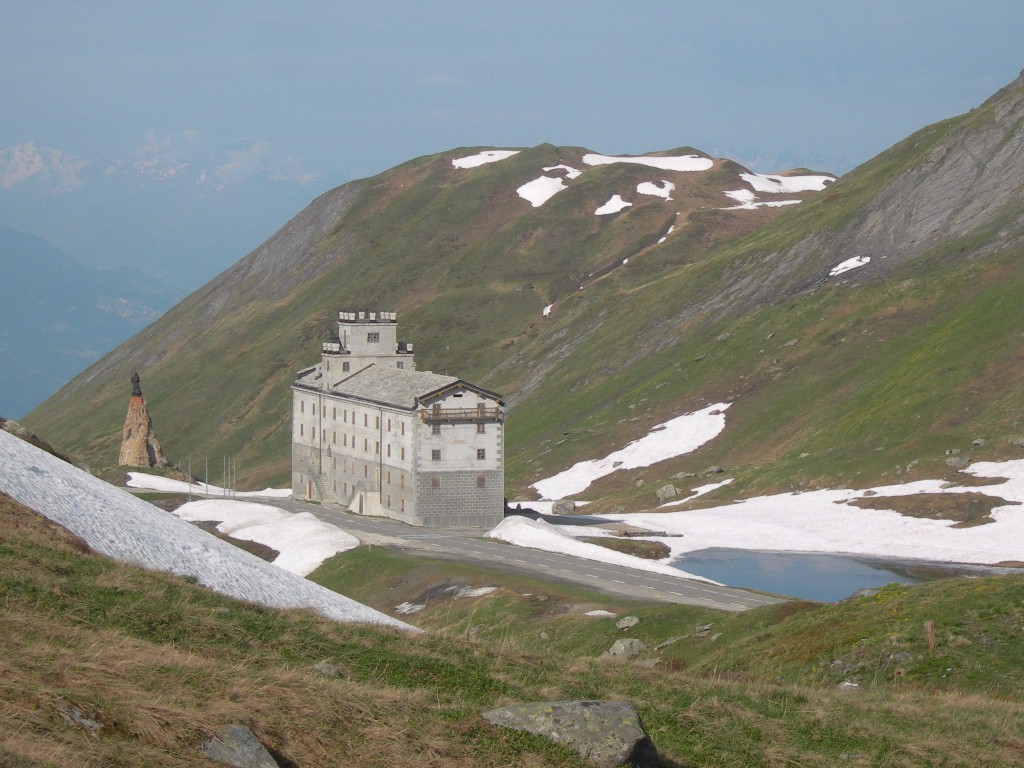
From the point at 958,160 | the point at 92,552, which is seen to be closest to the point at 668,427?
the point at 958,160

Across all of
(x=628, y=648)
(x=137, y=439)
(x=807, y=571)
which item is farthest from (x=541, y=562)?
(x=137, y=439)

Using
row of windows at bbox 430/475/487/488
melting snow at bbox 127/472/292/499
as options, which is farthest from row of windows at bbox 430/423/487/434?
melting snow at bbox 127/472/292/499

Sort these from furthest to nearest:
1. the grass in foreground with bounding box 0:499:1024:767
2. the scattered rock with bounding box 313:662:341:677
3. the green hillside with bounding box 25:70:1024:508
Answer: the green hillside with bounding box 25:70:1024:508, the scattered rock with bounding box 313:662:341:677, the grass in foreground with bounding box 0:499:1024:767

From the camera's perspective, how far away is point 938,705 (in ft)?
103

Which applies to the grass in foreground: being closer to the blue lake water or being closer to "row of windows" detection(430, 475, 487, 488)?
the blue lake water

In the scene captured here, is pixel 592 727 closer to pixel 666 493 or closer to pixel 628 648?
pixel 628 648

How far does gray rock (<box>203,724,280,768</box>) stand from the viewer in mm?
19500

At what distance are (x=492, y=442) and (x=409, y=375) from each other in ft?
36.9

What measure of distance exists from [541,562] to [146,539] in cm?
4379

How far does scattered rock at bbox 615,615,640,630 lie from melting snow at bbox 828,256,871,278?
105728 millimetres

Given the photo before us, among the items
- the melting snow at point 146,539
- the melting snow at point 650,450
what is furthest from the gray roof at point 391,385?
the melting snow at point 146,539

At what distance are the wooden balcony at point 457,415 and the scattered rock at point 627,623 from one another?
46897mm

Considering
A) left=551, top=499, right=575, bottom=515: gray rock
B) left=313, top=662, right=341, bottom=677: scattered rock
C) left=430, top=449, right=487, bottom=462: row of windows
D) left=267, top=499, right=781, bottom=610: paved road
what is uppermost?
left=430, top=449, right=487, bottom=462: row of windows

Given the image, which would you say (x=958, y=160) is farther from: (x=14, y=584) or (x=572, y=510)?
(x=14, y=584)
